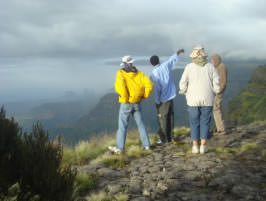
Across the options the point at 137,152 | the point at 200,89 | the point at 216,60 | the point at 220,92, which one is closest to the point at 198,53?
the point at 200,89

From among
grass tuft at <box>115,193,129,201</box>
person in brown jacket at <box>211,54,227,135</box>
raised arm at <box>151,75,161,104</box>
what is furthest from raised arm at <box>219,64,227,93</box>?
grass tuft at <box>115,193,129,201</box>

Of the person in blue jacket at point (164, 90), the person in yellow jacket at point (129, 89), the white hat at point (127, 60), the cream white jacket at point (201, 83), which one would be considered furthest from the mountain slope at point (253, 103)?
the white hat at point (127, 60)

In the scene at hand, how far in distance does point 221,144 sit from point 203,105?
2.19 m

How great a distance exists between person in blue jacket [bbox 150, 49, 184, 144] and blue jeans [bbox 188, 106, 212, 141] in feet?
4.91

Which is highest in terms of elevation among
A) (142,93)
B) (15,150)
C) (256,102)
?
(142,93)

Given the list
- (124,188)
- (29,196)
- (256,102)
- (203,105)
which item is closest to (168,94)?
(203,105)

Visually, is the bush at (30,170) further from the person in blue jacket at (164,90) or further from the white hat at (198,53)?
the person in blue jacket at (164,90)

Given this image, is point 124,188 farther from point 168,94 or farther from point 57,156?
point 168,94

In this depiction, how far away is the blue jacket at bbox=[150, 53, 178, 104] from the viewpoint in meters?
7.88

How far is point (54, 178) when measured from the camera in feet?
9.07

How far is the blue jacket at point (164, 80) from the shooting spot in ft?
25.8

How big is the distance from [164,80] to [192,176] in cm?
362

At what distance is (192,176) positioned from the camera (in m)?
4.95

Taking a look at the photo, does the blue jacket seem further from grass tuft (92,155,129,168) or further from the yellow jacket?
grass tuft (92,155,129,168)
